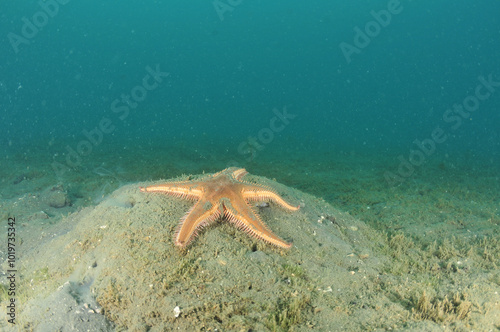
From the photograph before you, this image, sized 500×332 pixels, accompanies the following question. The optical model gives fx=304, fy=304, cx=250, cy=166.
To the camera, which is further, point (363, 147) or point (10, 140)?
point (363, 147)

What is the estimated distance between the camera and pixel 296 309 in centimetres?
325

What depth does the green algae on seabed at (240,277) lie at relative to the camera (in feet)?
10.4

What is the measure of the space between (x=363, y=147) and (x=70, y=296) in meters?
22.7

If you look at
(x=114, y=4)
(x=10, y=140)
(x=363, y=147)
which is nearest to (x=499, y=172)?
(x=363, y=147)

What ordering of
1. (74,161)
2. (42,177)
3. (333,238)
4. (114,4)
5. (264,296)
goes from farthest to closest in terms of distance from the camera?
1. (114,4)
2. (74,161)
3. (42,177)
4. (333,238)
5. (264,296)

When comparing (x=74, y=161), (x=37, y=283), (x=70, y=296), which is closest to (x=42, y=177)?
(x=74, y=161)

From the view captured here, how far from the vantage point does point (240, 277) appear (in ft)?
11.8

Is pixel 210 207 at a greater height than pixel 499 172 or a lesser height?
lesser

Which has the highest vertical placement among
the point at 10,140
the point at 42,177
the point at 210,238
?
the point at 210,238

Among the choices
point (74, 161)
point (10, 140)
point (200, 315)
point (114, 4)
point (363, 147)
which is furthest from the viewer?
point (114, 4)

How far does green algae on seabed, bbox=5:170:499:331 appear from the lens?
10.4ft

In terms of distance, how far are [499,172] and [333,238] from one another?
14.5m

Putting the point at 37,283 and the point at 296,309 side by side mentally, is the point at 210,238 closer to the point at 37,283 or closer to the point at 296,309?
the point at 296,309

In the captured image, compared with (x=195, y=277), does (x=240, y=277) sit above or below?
above
